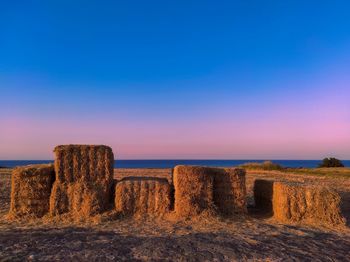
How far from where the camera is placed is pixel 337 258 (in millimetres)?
6781

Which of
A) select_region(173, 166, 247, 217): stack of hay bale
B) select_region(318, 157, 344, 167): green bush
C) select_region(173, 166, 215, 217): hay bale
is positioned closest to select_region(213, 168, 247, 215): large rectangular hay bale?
select_region(173, 166, 247, 217): stack of hay bale

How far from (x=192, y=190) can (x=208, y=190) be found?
1.64ft

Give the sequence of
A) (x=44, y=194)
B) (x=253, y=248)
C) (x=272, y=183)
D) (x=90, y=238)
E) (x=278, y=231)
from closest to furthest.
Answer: (x=253, y=248)
(x=90, y=238)
(x=278, y=231)
(x=44, y=194)
(x=272, y=183)

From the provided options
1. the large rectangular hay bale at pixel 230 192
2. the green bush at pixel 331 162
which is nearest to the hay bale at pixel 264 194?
the large rectangular hay bale at pixel 230 192

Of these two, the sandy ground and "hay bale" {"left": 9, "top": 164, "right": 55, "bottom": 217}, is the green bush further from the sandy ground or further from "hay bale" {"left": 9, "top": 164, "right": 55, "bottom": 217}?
"hay bale" {"left": 9, "top": 164, "right": 55, "bottom": 217}

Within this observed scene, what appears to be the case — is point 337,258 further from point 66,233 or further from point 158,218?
point 66,233

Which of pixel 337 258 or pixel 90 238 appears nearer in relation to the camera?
pixel 337 258

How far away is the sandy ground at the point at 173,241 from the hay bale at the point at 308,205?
1.85 ft

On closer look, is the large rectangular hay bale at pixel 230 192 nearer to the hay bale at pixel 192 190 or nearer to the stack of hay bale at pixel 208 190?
the stack of hay bale at pixel 208 190

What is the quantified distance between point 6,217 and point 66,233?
291cm

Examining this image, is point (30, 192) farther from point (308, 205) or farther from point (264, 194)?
point (308, 205)

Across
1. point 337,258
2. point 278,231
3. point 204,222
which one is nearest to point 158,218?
point 204,222

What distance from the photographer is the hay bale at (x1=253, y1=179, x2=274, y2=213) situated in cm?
1108

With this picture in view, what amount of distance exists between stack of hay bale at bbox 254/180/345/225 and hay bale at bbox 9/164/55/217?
23.2 feet
